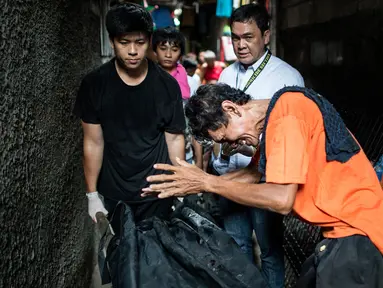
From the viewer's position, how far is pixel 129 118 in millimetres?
2801

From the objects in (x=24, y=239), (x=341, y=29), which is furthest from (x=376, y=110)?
(x=24, y=239)

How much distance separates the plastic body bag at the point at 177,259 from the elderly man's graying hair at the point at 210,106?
53cm

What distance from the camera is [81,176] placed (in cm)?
367

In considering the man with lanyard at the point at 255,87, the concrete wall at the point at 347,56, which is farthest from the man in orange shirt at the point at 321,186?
the concrete wall at the point at 347,56

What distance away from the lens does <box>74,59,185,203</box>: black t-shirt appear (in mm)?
2789

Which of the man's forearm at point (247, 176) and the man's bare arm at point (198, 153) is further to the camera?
the man's bare arm at point (198, 153)

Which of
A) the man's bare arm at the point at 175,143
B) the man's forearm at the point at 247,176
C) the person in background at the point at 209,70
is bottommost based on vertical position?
the man's forearm at the point at 247,176

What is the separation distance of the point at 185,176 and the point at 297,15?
15.9ft

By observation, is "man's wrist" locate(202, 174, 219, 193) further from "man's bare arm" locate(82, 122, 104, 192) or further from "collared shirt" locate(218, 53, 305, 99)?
"collared shirt" locate(218, 53, 305, 99)

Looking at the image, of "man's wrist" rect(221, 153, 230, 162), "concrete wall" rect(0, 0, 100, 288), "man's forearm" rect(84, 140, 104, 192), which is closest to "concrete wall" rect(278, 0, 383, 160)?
"man's wrist" rect(221, 153, 230, 162)

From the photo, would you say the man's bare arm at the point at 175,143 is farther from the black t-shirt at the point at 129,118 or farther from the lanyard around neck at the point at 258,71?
the lanyard around neck at the point at 258,71

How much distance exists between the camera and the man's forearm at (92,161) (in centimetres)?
293

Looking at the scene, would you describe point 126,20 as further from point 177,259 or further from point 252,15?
point 177,259

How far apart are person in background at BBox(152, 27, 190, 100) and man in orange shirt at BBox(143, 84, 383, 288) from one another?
2776 mm
